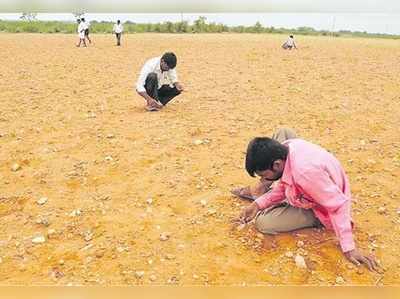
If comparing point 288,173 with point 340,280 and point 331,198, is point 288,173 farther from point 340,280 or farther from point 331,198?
point 340,280

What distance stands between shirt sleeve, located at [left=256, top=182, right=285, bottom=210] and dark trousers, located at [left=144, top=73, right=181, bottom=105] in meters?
3.42

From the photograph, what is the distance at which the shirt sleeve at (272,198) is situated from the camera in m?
3.27

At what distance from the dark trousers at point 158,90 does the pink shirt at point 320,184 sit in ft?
11.8

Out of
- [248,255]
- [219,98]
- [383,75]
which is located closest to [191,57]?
[383,75]

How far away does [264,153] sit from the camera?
2893 millimetres

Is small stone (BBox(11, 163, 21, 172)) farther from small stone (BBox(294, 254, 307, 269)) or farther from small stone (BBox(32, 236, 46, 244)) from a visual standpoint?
small stone (BBox(294, 254, 307, 269))

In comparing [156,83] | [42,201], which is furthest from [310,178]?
[156,83]

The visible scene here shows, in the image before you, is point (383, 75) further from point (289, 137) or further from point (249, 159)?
point (249, 159)

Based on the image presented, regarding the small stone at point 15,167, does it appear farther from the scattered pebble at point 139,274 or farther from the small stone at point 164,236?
the scattered pebble at point 139,274

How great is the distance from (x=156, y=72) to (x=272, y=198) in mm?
3497

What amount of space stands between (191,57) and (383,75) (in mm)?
5706

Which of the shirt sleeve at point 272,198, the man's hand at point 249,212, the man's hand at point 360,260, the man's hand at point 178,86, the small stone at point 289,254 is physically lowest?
→ the small stone at point 289,254

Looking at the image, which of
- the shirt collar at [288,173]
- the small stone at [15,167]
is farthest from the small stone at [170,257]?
the small stone at [15,167]

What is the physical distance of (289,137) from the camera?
3.57 metres
